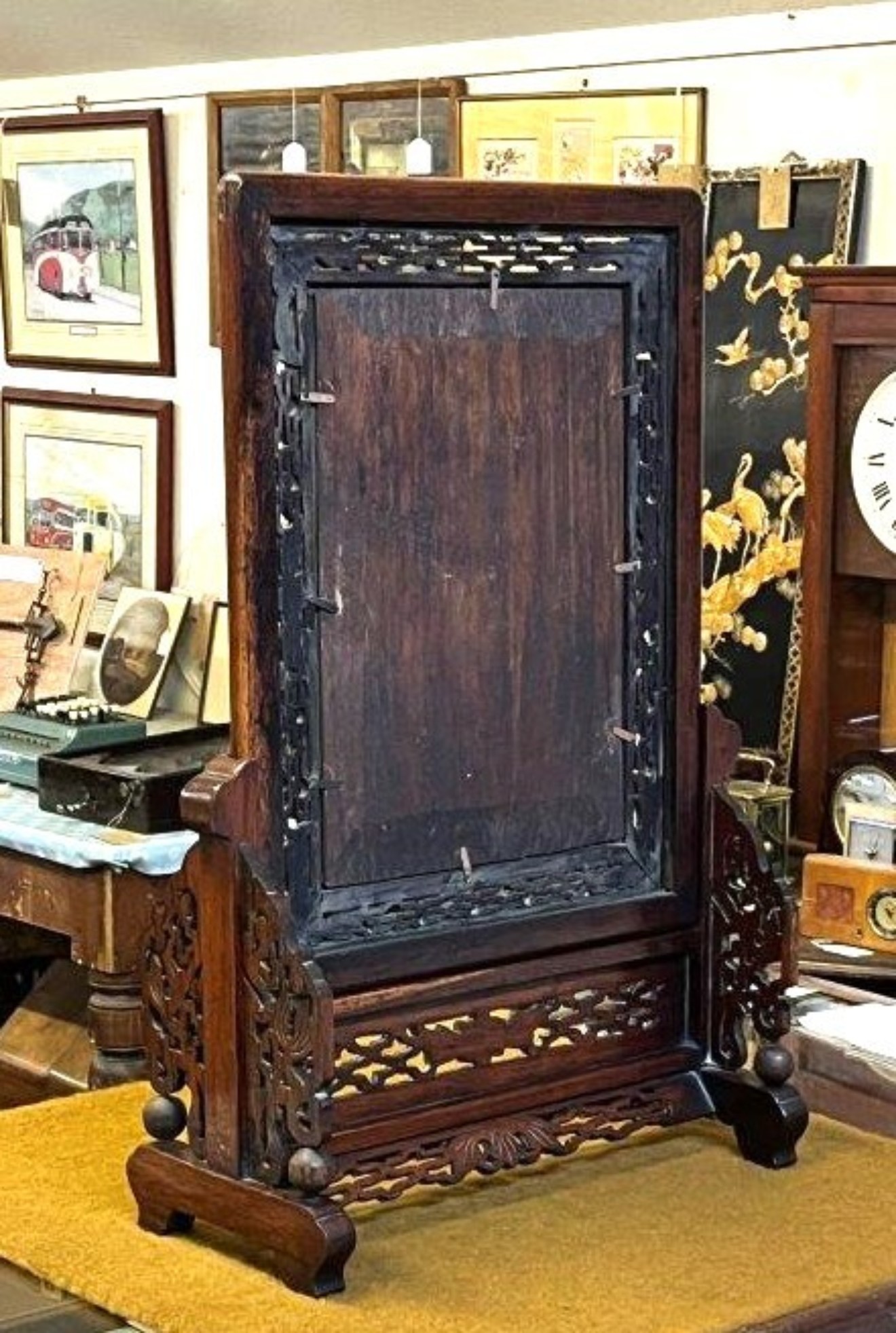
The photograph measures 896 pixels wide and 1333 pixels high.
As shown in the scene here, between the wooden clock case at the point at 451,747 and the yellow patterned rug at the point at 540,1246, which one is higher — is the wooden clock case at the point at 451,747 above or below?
above

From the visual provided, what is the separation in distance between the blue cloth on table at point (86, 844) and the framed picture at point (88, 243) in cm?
111

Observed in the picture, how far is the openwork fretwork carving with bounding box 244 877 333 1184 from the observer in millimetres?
1706

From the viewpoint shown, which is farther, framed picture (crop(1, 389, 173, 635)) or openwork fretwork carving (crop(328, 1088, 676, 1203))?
framed picture (crop(1, 389, 173, 635))

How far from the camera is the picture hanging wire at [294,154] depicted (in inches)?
145

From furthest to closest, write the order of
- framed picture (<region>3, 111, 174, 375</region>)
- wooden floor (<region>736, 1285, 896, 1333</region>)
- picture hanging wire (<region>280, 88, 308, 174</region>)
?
framed picture (<region>3, 111, 174, 375</region>) → picture hanging wire (<region>280, 88, 308, 174</region>) → wooden floor (<region>736, 1285, 896, 1333</region>)

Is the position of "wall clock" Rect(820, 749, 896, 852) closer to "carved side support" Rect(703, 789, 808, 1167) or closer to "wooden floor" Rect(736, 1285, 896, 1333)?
"carved side support" Rect(703, 789, 808, 1167)

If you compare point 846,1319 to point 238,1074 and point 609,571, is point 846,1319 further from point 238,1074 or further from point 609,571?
point 609,571

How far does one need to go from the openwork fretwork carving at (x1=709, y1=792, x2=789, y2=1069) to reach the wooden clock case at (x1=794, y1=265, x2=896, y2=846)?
1155mm

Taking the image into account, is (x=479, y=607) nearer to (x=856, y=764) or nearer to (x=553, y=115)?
(x=856, y=764)

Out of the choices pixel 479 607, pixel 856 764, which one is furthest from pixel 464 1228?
pixel 856 764

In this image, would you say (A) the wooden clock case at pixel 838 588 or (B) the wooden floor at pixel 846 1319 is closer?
(B) the wooden floor at pixel 846 1319

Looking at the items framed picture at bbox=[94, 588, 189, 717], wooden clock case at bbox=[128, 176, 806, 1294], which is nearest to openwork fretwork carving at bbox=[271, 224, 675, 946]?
wooden clock case at bbox=[128, 176, 806, 1294]

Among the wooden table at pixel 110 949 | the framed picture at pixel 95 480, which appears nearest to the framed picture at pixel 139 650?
the framed picture at pixel 95 480

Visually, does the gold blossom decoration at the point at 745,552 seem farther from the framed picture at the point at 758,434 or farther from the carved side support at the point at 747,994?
the carved side support at the point at 747,994
